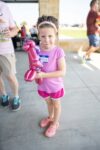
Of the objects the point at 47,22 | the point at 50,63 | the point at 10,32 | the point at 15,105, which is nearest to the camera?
the point at 47,22

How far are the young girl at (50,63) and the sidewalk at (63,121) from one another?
15cm

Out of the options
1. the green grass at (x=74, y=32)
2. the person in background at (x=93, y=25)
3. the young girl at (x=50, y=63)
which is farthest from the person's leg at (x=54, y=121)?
the green grass at (x=74, y=32)

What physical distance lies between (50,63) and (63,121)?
815 millimetres

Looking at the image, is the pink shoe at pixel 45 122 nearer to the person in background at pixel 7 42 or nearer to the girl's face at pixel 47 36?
the person in background at pixel 7 42

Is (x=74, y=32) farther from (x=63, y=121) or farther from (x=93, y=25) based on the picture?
(x=63, y=121)

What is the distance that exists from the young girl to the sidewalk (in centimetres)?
15

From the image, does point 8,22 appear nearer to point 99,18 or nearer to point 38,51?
point 38,51

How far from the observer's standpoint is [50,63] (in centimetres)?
172

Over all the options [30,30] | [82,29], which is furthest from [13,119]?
[82,29]

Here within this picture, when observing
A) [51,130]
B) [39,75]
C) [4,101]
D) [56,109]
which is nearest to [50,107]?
[56,109]

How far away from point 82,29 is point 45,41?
15.0 feet

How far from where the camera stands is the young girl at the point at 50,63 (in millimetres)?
1613

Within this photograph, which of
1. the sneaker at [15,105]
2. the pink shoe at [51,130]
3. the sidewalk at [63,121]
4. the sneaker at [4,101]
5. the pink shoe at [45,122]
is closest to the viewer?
the sidewalk at [63,121]

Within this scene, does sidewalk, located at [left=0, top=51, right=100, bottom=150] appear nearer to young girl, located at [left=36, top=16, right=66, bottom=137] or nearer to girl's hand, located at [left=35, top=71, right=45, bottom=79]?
young girl, located at [left=36, top=16, right=66, bottom=137]
